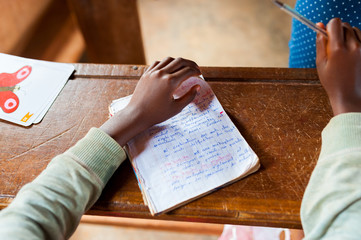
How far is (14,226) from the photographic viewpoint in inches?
17.8

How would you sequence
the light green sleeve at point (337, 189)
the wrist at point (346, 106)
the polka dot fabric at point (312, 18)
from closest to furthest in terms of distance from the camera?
the light green sleeve at point (337, 189) → the wrist at point (346, 106) → the polka dot fabric at point (312, 18)

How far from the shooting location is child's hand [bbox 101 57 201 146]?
1.92 ft

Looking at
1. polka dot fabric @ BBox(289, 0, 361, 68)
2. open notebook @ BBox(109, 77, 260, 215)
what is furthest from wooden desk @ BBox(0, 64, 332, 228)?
polka dot fabric @ BBox(289, 0, 361, 68)

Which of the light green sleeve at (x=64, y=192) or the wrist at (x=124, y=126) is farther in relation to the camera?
the wrist at (x=124, y=126)

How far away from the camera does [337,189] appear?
47cm

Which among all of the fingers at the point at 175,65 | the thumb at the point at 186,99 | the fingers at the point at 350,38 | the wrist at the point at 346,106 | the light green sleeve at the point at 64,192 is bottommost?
the light green sleeve at the point at 64,192

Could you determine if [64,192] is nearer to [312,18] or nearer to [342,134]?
[342,134]

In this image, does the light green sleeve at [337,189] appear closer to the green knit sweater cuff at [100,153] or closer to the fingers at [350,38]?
the fingers at [350,38]

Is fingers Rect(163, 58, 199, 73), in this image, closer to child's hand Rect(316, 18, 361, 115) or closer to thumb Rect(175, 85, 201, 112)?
thumb Rect(175, 85, 201, 112)

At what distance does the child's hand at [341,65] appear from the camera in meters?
0.58

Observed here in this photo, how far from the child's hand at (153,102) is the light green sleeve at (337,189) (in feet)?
0.90

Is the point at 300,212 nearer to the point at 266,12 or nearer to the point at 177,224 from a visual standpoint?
the point at 177,224

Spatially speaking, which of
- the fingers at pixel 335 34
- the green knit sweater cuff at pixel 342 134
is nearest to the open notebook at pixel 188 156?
the green knit sweater cuff at pixel 342 134

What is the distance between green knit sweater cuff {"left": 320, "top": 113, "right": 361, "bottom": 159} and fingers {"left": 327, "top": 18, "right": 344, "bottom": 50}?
153mm
